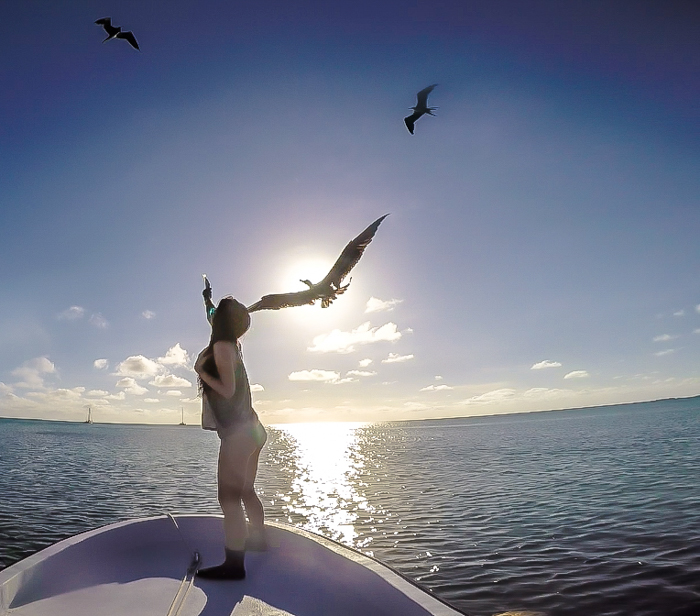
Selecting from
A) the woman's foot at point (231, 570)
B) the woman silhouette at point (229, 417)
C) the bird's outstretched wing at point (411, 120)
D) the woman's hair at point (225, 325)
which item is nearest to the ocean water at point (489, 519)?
the woman's foot at point (231, 570)

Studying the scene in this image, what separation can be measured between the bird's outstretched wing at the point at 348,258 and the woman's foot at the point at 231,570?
2.75 m

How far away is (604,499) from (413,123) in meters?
12.8

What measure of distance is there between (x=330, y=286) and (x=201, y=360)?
5.06ft

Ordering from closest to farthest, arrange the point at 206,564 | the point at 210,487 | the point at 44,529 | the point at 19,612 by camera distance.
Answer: the point at 19,612 → the point at 206,564 → the point at 44,529 → the point at 210,487

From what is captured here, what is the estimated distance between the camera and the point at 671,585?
7.00 meters

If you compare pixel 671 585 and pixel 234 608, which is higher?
pixel 234 608

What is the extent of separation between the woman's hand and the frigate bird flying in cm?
57

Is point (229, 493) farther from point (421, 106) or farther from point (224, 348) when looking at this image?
point (421, 106)

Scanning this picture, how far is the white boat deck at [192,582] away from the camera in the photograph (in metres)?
3.50

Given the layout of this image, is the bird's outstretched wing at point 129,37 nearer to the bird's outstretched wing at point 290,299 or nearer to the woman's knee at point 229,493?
the bird's outstretched wing at point 290,299

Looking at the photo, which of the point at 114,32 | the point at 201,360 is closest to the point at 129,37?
the point at 114,32

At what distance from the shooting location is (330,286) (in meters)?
4.91

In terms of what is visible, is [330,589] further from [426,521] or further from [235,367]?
[426,521]

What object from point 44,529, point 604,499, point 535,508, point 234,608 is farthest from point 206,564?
point 604,499
